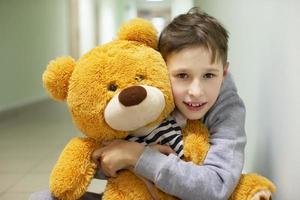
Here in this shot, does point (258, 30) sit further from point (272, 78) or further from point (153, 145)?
point (153, 145)

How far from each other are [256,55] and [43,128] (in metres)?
2.06

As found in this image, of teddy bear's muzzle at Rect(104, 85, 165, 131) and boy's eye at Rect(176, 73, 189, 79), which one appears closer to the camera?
teddy bear's muzzle at Rect(104, 85, 165, 131)

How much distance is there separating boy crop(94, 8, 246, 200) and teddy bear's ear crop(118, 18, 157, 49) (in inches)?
1.1

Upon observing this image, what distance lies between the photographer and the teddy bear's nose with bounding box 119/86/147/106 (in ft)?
1.99

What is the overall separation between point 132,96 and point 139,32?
0.17 meters

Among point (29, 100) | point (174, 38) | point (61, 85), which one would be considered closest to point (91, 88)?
point (61, 85)

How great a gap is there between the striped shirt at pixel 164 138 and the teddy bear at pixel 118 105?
12mm

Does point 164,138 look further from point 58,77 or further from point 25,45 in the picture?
point 25,45

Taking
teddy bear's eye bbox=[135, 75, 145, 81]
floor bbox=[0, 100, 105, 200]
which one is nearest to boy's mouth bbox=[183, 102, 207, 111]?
teddy bear's eye bbox=[135, 75, 145, 81]

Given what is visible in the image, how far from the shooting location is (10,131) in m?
2.65

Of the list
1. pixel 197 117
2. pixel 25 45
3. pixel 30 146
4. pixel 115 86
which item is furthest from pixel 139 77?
pixel 25 45

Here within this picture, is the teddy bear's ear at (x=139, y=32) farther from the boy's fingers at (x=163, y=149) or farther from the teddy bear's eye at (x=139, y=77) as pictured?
the boy's fingers at (x=163, y=149)

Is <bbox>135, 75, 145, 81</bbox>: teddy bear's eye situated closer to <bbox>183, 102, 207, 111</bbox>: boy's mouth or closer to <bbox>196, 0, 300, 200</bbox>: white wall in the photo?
<bbox>183, 102, 207, 111</bbox>: boy's mouth

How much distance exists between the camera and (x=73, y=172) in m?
0.69
